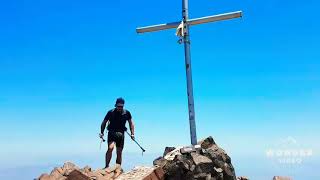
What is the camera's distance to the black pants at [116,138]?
2194cm

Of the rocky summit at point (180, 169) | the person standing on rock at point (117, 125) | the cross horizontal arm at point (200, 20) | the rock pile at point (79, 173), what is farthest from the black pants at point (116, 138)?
the cross horizontal arm at point (200, 20)

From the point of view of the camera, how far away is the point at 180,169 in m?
16.7

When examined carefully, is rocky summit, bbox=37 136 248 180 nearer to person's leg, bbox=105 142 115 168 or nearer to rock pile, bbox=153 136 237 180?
rock pile, bbox=153 136 237 180

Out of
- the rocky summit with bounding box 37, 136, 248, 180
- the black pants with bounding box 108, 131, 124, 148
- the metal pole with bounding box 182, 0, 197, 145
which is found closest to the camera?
the rocky summit with bounding box 37, 136, 248, 180

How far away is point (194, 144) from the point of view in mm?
17875

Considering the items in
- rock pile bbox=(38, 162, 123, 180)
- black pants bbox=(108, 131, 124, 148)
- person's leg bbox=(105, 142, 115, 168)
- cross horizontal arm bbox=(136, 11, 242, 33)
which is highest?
cross horizontal arm bbox=(136, 11, 242, 33)

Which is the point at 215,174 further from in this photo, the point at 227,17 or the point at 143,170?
the point at 227,17

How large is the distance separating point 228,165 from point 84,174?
5.38 metres

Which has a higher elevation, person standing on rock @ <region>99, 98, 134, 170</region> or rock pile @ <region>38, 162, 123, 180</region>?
person standing on rock @ <region>99, 98, 134, 170</region>

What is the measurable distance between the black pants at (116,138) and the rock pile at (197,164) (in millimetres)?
4436

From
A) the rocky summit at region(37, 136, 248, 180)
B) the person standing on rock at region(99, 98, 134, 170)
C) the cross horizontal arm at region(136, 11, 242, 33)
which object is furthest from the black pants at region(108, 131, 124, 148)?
the cross horizontal arm at region(136, 11, 242, 33)

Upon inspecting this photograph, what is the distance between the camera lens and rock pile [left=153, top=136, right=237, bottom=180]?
54.7 feet

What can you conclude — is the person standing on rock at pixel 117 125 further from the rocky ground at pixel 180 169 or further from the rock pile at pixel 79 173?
the rocky ground at pixel 180 169

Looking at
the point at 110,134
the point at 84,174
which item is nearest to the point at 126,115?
the point at 110,134
